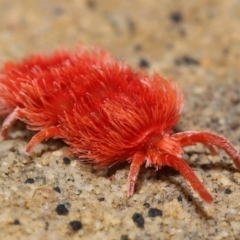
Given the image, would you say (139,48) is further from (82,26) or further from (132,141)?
(132,141)

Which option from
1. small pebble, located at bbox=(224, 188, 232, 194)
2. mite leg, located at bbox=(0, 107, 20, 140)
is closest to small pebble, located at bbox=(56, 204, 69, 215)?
mite leg, located at bbox=(0, 107, 20, 140)

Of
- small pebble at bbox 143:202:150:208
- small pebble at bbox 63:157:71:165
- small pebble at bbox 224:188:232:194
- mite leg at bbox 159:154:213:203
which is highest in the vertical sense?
mite leg at bbox 159:154:213:203

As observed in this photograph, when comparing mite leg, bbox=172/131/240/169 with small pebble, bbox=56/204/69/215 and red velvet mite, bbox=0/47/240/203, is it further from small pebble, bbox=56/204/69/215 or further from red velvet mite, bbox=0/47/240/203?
small pebble, bbox=56/204/69/215

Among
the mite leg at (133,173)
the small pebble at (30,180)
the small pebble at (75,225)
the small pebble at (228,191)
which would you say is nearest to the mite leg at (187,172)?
the mite leg at (133,173)

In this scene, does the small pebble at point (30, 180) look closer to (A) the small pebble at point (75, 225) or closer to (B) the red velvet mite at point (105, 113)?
(B) the red velvet mite at point (105, 113)

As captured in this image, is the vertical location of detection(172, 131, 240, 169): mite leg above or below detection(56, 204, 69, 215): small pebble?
above

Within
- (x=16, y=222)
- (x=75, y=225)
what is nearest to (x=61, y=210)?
(x=75, y=225)

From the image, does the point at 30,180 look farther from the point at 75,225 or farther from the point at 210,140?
the point at 210,140

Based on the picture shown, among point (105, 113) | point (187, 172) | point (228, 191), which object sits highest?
point (105, 113)
